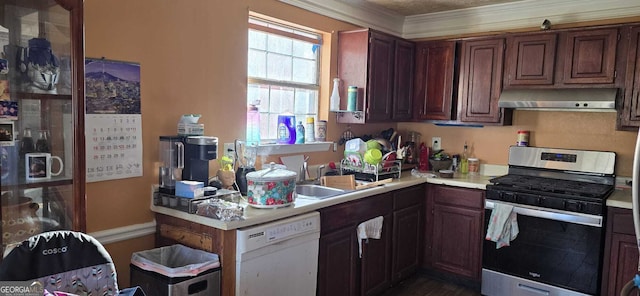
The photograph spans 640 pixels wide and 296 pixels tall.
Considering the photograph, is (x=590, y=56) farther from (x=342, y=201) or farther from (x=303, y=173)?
(x=303, y=173)

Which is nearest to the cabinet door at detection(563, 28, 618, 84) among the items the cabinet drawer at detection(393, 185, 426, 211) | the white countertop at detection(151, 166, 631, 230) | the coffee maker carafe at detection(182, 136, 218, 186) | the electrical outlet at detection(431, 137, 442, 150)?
the white countertop at detection(151, 166, 631, 230)

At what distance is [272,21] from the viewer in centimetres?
311

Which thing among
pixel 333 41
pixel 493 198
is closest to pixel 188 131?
pixel 333 41

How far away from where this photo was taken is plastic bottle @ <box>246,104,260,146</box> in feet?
9.78

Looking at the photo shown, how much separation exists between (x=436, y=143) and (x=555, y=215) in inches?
55.5

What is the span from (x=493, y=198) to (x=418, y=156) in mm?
1088

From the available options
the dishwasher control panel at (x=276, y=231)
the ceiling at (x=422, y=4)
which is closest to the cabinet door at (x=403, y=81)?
the ceiling at (x=422, y=4)

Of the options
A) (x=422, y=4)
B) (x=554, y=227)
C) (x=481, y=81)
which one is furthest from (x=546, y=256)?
(x=422, y=4)

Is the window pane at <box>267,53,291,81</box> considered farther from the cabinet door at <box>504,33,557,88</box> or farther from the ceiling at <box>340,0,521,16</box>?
the cabinet door at <box>504,33,557,88</box>

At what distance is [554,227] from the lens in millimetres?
3090

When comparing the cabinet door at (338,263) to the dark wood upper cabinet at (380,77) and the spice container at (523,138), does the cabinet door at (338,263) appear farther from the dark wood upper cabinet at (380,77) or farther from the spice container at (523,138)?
the spice container at (523,138)

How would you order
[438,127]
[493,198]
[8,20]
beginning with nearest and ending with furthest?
[8,20] → [493,198] → [438,127]

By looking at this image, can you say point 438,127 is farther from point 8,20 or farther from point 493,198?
point 8,20

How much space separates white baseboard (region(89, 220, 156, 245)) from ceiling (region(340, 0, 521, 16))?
2.23 m
